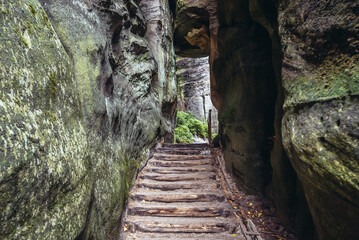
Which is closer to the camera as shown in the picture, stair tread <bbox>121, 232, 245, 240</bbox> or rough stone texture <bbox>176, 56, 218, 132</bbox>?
stair tread <bbox>121, 232, 245, 240</bbox>

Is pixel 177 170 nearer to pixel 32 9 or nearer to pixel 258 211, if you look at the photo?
pixel 258 211

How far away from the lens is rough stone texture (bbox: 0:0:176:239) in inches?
61.6

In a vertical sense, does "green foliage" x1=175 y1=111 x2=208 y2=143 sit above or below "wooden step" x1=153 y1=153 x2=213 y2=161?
above

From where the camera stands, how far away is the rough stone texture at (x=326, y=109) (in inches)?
69.1

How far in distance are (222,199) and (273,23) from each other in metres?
3.92

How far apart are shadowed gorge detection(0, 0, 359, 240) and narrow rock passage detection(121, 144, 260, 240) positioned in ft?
0.10

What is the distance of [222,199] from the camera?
4.50 metres

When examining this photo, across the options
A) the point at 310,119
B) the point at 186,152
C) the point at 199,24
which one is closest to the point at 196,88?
the point at 199,24

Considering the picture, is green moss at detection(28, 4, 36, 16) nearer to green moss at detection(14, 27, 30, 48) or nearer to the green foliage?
green moss at detection(14, 27, 30, 48)

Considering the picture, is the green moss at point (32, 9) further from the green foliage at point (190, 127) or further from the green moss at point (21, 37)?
the green foliage at point (190, 127)

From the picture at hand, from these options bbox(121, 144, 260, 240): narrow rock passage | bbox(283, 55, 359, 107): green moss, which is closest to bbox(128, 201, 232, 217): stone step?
A: bbox(121, 144, 260, 240): narrow rock passage

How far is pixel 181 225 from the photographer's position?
3812 millimetres

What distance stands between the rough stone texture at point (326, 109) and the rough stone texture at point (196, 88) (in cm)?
1746

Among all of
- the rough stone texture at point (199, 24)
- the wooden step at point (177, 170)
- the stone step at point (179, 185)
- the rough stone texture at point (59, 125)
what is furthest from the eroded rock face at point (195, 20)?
the stone step at point (179, 185)
